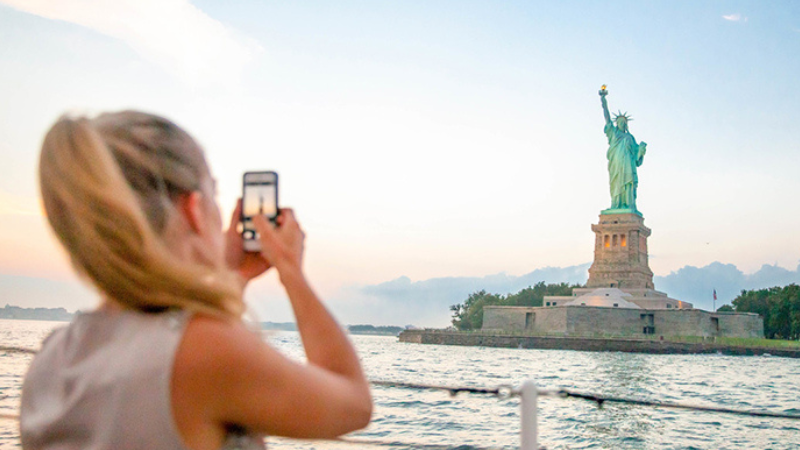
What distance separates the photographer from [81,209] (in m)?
1.01

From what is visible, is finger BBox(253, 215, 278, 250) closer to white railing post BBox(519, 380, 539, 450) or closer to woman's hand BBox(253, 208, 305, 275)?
woman's hand BBox(253, 208, 305, 275)

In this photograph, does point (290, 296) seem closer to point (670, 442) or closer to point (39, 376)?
point (39, 376)

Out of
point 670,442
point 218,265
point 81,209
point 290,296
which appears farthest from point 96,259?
point 670,442

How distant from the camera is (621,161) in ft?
182

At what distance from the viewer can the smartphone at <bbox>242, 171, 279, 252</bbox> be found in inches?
52.2

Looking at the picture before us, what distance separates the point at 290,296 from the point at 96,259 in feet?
1.05

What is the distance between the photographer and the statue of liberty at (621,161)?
55.1m

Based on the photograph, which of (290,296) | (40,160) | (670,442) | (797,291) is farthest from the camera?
(797,291)

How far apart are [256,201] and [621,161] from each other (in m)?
57.1

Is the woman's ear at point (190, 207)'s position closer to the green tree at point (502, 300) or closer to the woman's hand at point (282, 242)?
the woman's hand at point (282, 242)

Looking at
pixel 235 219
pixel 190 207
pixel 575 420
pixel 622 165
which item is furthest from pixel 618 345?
pixel 190 207

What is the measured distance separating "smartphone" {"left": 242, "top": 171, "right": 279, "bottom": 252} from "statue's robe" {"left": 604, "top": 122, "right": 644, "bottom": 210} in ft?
184

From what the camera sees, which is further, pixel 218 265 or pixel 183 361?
pixel 218 265

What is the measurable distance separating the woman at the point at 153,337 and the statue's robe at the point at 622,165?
56.5 metres
